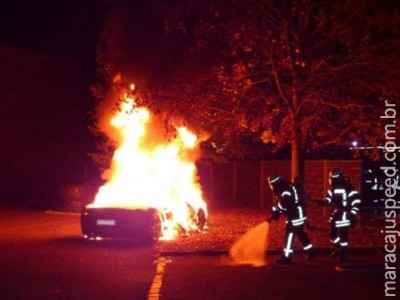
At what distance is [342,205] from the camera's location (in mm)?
13586

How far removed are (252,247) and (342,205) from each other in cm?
228

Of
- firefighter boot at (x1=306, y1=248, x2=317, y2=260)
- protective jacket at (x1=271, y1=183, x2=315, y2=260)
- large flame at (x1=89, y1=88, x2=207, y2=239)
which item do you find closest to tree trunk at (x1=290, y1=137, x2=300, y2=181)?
large flame at (x1=89, y1=88, x2=207, y2=239)

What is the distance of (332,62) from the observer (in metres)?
17.5

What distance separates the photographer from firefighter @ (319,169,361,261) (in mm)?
13562

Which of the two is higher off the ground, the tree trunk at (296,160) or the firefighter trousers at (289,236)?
the tree trunk at (296,160)

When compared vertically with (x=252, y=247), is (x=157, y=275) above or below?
below

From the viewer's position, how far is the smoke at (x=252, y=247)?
47.6 feet

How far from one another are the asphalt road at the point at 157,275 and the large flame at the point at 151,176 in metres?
1.60

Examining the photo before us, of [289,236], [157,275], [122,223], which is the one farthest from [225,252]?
[157,275]

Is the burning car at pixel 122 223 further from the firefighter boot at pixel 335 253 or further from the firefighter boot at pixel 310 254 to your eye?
the firefighter boot at pixel 335 253

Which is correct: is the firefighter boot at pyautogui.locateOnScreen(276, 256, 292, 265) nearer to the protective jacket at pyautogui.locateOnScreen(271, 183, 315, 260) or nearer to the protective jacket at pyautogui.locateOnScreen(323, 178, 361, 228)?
the protective jacket at pyautogui.locateOnScreen(271, 183, 315, 260)

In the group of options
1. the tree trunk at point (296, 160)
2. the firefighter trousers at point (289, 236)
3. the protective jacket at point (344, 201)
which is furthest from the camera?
the tree trunk at point (296, 160)

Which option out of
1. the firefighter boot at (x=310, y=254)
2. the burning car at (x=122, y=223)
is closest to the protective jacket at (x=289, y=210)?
the firefighter boot at (x=310, y=254)

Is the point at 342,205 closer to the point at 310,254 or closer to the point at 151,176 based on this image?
the point at 310,254
